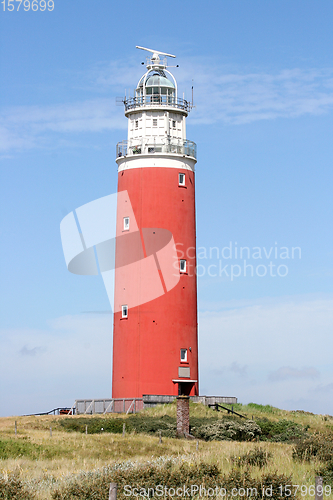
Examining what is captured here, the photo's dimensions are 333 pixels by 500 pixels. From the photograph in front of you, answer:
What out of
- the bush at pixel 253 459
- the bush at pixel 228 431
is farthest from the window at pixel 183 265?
the bush at pixel 253 459

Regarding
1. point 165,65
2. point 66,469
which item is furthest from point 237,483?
point 165,65

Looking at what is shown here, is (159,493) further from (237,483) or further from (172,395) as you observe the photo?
(172,395)

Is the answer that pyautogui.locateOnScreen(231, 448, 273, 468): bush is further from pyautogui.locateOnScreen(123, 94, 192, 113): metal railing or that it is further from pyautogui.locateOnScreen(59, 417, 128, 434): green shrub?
pyautogui.locateOnScreen(123, 94, 192, 113): metal railing

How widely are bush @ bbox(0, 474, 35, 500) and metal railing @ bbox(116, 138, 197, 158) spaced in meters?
28.8

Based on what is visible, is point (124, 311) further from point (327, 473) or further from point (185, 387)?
point (327, 473)

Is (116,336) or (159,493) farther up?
(116,336)

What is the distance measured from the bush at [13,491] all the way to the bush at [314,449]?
10.2 m

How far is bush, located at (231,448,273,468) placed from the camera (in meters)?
22.3

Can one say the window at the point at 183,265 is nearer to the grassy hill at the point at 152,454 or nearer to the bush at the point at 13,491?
the grassy hill at the point at 152,454

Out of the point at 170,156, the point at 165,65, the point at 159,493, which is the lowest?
the point at 159,493

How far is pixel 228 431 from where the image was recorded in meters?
32.8

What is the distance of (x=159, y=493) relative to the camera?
17.9m

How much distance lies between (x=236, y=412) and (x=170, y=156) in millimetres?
15917

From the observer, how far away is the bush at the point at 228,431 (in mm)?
32219
